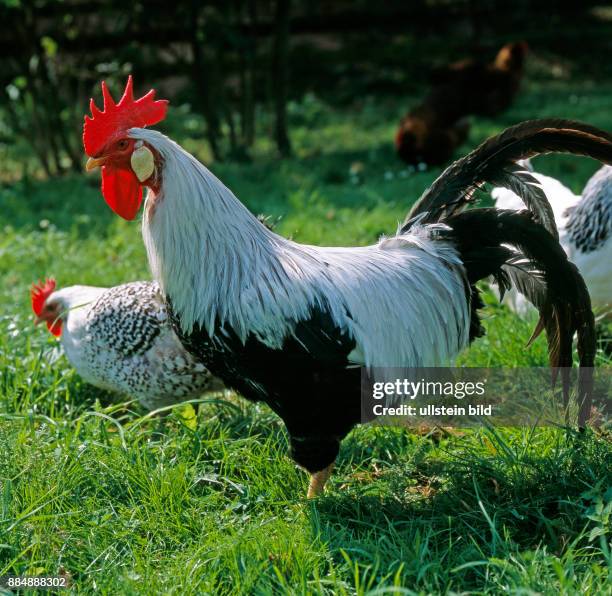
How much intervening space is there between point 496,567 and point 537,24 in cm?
1436

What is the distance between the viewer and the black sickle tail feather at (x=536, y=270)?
3.06 metres

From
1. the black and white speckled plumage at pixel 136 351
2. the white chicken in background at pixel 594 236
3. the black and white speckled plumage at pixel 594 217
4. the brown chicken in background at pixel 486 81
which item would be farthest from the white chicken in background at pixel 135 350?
the brown chicken in background at pixel 486 81

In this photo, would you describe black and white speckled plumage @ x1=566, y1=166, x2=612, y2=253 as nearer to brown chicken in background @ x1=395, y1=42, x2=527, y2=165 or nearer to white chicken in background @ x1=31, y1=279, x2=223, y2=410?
white chicken in background @ x1=31, y1=279, x2=223, y2=410

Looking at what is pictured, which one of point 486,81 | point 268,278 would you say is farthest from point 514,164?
point 486,81

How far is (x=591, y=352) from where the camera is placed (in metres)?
3.23

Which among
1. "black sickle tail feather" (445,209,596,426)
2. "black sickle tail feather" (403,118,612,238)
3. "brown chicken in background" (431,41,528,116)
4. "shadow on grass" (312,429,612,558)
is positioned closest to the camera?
"shadow on grass" (312,429,612,558)

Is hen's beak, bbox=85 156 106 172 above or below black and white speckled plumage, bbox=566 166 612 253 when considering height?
above

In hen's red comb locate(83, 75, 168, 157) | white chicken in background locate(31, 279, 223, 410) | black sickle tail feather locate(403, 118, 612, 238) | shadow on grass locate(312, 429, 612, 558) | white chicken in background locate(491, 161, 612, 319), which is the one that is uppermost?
hen's red comb locate(83, 75, 168, 157)

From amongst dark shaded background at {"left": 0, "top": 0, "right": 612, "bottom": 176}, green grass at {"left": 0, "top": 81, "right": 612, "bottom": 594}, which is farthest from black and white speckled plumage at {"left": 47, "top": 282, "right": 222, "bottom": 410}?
dark shaded background at {"left": 0, "top": 0, "right": 612, "bottom": 176}

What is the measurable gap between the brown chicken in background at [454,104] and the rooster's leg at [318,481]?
624 centimetres

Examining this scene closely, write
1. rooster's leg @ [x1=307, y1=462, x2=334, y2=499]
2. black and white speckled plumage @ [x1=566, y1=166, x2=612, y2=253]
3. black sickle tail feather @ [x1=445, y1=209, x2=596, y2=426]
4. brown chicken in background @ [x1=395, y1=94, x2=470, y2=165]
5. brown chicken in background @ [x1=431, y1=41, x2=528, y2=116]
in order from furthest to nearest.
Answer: brown chicken in background @ [x1=431, y1=41, x2=528, y2=116], brown chicken in background @ [x1=395, y1=94, x2=470, y2=165], black and white speckled plumage @ [x1=566, y1=166, x2=612, y2=253], rooster's leg @ [x1=307, y1=462, x2=334, y2=499], black sickle tail feather @ [x1=445, y1=209, x2=596, y2=426]

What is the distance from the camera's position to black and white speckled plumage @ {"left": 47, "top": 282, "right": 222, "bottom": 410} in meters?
3.74

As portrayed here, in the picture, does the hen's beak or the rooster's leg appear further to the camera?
the rooster's leg
